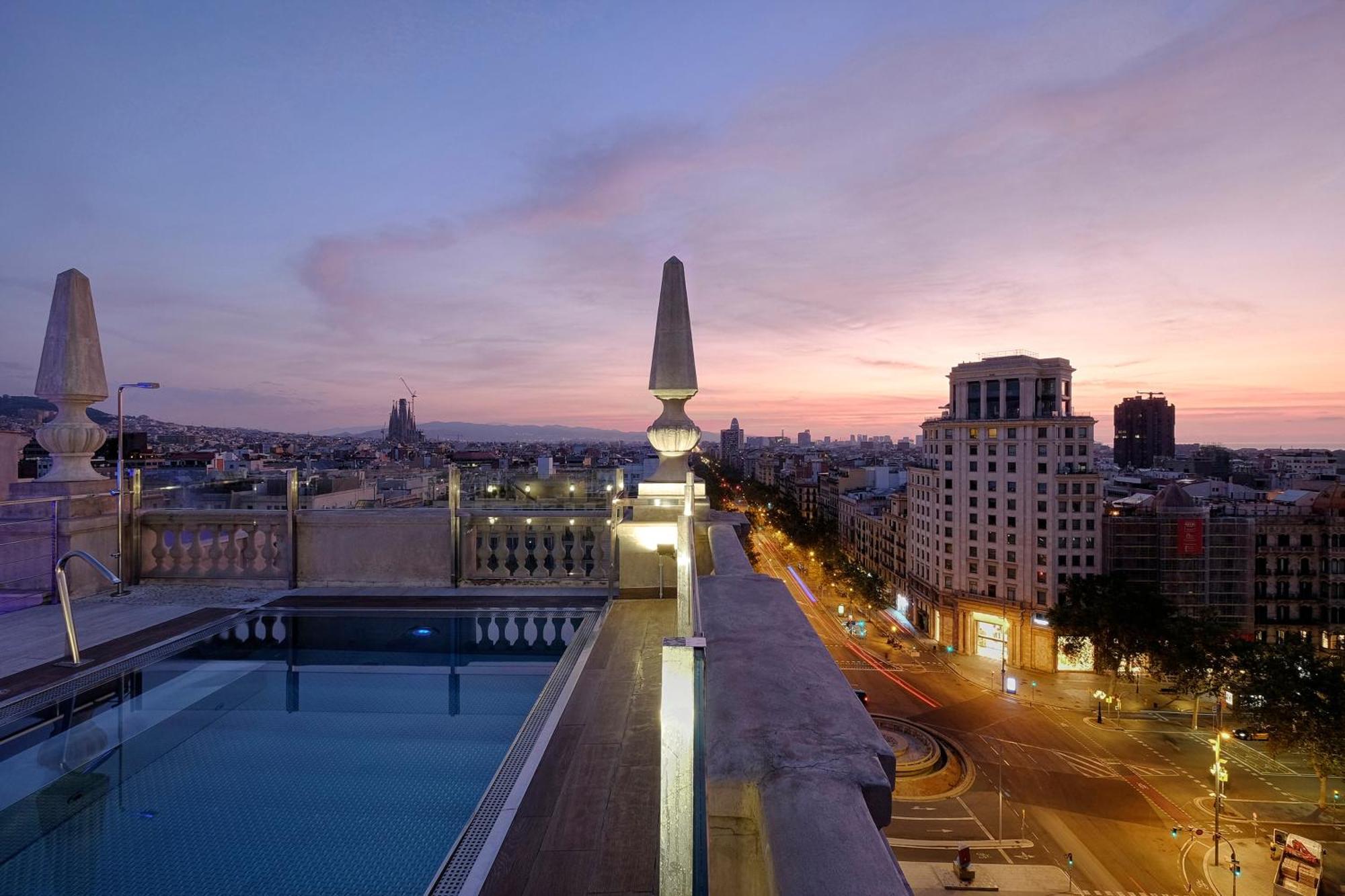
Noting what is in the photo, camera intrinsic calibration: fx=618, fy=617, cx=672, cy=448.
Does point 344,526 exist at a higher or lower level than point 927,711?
higher

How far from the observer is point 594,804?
3.21 m

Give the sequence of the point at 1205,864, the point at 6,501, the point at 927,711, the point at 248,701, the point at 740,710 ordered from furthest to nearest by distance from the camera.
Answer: the point at 927,711 → the point at 1205,864 → the point at 6,501 → the point at 248,701 → the point at 740,710

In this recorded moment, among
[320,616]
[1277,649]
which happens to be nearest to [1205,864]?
[1277,649]

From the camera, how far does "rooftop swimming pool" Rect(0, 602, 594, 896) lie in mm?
2898

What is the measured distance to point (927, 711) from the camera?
129 ft

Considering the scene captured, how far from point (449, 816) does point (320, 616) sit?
15.6ft

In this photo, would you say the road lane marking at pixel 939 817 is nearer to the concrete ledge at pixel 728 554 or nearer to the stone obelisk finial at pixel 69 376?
the concrete ledge at pixel 728 554

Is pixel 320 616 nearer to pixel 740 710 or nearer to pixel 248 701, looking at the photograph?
pixel 248 701

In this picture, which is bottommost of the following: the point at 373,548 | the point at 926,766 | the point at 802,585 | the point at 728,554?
the point at 802,585

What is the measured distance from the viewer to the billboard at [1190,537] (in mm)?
47562

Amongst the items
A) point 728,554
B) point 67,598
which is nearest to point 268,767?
point 67,598

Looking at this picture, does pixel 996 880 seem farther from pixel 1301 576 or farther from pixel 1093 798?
pixel 1301 576

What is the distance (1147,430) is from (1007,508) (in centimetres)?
15659

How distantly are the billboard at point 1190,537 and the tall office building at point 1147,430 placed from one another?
14055 centimetres
